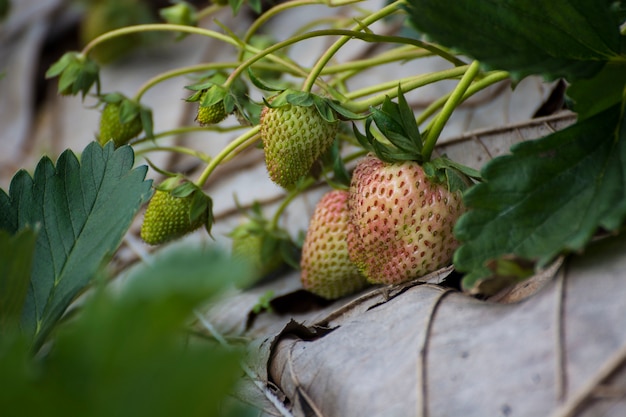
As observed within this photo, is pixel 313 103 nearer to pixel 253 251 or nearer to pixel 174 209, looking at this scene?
pixel 174 209

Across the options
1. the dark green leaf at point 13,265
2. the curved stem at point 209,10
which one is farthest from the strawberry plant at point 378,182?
the curved stem at point 209,10

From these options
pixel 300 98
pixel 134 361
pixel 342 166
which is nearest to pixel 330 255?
pixel 342 166

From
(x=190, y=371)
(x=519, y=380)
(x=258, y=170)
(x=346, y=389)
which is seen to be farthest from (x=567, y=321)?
(x=258, y=170)

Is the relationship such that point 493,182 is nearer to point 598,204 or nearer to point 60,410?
point 598,204

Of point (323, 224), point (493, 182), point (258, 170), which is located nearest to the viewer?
point (493, 182)

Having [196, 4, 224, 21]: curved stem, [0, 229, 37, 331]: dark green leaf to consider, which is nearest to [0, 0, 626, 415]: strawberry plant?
[0, 229, 37, 331]: dark green leaf

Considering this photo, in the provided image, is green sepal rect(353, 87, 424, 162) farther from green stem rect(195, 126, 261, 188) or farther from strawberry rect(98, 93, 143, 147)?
strawberry rect(98, 93, 143, 147)

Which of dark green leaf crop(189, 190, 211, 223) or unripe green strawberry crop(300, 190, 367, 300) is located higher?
dark green leaf crop(189, 190, 211, 223)
